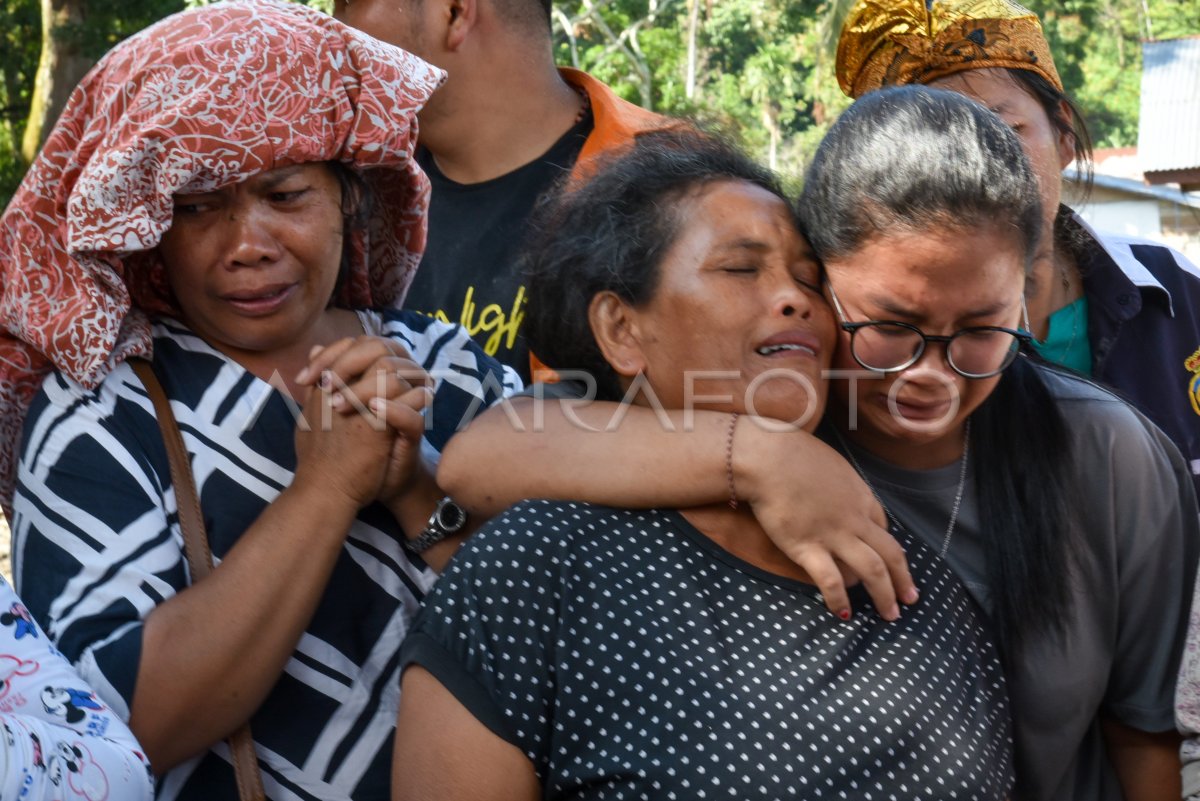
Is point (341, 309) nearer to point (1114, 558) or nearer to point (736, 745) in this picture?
point (736, 745)

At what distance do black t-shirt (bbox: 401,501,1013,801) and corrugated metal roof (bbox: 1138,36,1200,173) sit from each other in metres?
17.8

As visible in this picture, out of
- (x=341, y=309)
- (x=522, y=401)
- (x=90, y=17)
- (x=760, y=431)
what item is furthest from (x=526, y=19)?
(x=90, y=17)

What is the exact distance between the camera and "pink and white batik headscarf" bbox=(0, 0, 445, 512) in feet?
7.00

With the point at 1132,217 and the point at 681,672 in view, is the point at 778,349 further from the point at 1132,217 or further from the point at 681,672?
the point at 1132,217

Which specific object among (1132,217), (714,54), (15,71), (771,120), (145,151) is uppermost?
(145,151)

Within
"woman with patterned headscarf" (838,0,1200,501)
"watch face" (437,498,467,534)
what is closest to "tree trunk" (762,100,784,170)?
"woman with patterned headscarf" (838,0,1200,501)

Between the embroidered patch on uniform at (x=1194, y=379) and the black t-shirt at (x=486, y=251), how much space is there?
148 cm

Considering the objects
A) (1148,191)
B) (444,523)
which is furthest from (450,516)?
(1148,191)

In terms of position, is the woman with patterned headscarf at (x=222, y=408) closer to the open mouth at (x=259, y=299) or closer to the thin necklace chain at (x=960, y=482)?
the open mouth at (x=259, y=299)

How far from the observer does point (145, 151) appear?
2121mm

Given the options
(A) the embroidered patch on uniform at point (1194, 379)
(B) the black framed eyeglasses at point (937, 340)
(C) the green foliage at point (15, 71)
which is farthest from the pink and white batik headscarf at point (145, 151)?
(C) the green foliage at point (15, 71)

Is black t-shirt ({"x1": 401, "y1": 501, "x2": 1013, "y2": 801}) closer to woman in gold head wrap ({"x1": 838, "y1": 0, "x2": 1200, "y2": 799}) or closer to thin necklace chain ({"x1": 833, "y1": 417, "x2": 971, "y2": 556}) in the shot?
thin necklace chain ({"x1": 833, "y1": 417, "x2": 971, "y2": 556})

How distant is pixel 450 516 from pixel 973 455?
0.91 meters

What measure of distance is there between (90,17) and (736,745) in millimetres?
9850
